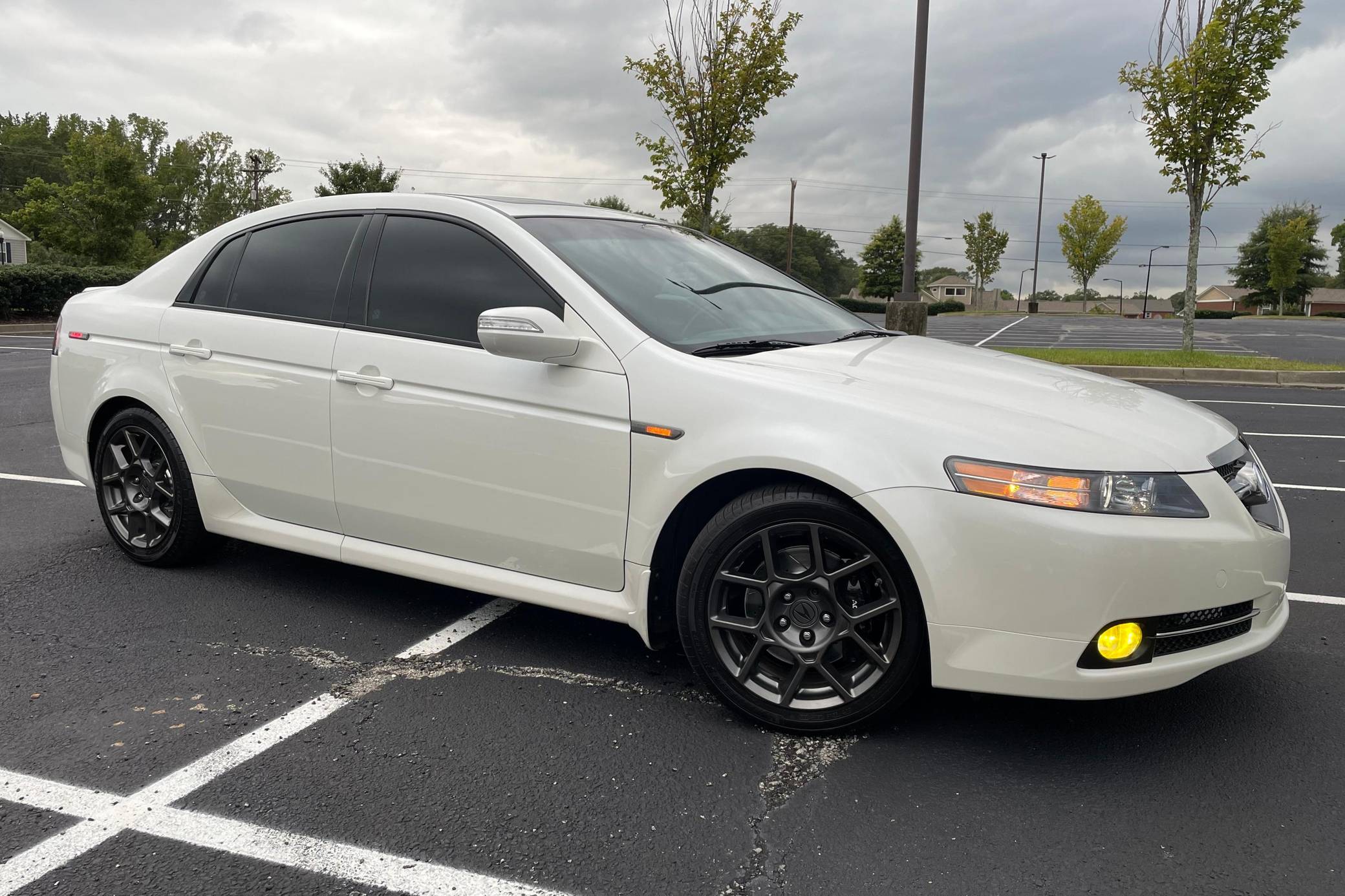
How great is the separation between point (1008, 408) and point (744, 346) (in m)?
0.86

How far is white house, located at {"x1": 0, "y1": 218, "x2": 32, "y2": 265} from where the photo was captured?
66.1m

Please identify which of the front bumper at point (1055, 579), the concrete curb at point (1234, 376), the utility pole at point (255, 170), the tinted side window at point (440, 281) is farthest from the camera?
the utility pole at point (255, 170)

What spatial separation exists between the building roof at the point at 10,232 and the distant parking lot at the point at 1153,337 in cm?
6278

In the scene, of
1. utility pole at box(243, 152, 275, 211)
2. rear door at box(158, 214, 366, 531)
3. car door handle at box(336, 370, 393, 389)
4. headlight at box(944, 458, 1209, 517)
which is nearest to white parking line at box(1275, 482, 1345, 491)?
headlight at box(944, 458, 1209, 517)

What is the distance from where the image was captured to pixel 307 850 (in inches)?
90.7

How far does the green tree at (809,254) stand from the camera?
99188mm

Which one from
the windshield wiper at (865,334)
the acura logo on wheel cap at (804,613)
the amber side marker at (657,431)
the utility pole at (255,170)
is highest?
the utility pole at (255,170)

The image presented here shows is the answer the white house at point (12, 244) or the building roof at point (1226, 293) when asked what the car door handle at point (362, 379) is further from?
the building roof at point (1226, 293)

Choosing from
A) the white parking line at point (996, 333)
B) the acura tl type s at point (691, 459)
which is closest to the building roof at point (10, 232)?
the white parking line at point (996, 333)

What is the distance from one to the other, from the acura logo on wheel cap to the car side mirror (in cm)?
103

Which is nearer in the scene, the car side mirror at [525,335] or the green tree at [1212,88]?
the car side mirror at [525,335]

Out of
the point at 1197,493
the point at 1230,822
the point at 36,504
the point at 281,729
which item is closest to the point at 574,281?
the point at 281,729

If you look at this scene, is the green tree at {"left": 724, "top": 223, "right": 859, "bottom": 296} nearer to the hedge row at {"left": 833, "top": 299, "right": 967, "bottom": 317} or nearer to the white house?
the hedge row at {"left": 833, "top": 299, "right": 967, "bottom": 317}

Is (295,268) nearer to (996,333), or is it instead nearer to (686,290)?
(686,290)
